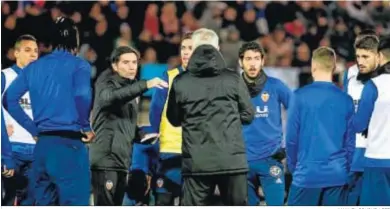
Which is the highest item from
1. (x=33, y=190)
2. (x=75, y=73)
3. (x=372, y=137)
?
(x=75, y=73)

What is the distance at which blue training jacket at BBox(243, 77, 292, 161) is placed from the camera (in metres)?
6.75

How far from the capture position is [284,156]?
688cm

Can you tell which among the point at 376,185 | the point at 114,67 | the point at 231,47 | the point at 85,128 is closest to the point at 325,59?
the point at 376,185

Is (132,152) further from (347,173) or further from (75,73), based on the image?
(347,173)

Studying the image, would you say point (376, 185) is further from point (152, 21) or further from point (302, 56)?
point (152, 21)

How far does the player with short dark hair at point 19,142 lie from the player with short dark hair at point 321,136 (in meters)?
2.33

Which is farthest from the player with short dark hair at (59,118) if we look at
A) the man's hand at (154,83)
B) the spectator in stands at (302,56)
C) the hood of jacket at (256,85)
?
the spectator in stands at (302,56)

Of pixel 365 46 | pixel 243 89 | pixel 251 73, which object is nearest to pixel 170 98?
pixel 243 89

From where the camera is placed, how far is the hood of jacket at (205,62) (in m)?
5.73

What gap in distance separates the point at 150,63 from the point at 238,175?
2.25 m

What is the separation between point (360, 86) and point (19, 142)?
285cm

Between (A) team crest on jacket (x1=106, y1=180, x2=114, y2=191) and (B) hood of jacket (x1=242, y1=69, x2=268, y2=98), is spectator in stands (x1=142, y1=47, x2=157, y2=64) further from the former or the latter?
(A) team crest on jacket (x1=106, y1=180, x2=114, y2=191)

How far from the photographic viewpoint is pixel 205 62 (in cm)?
573

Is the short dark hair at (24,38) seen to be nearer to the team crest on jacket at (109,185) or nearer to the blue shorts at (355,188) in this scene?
the team crest on jacket at (109,185)
